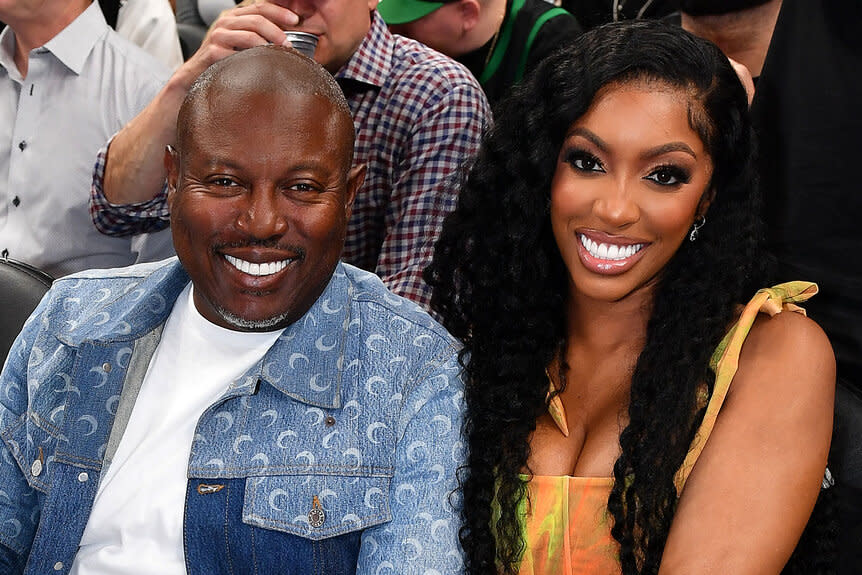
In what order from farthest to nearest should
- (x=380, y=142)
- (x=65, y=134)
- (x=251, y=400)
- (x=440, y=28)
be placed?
(x=440, y=28) → (x=65, y=134) → (x=380, y=142) → (x=251, y=400)

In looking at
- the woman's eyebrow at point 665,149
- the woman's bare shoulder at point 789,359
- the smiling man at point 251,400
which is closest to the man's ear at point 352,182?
the smiling man at point 251,400

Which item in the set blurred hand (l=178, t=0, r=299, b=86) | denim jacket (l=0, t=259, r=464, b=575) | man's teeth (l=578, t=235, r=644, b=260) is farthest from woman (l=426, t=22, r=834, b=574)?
blurred hand (l=178, t=0, r=299, b=86)

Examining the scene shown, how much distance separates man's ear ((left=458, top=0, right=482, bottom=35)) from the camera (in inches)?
122

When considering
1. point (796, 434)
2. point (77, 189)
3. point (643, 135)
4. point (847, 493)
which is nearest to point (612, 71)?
point (643, 135)

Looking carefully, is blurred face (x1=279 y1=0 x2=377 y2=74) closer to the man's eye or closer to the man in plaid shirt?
the man in plaid shirt

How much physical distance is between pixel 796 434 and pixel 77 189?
2005 millimetres

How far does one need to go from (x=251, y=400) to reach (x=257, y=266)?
0.72 ft

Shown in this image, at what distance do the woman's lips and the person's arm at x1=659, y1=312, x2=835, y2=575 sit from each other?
0.26 metres

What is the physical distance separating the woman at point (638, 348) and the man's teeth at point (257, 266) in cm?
38

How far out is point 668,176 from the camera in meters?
1.90

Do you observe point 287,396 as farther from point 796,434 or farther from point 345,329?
point 796,434

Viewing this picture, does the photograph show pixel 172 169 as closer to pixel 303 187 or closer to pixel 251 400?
pixel 303 187

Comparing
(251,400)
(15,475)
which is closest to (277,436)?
(251,400)

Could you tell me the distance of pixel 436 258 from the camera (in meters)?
2.21
